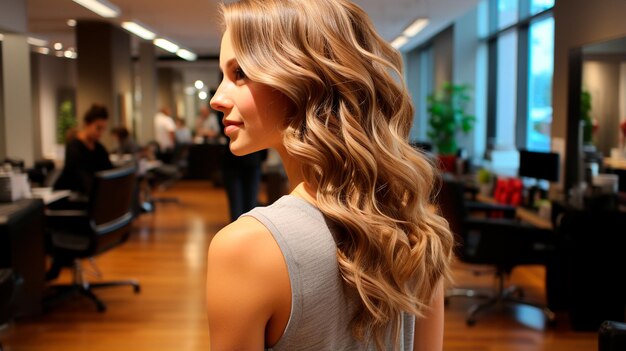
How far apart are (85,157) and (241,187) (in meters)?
1.47

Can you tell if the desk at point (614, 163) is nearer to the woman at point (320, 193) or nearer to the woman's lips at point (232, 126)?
the woman at point (320, 193)

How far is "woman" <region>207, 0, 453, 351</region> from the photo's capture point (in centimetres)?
87

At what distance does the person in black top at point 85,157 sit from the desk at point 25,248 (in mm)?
1049

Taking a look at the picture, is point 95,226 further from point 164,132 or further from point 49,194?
point 164,132

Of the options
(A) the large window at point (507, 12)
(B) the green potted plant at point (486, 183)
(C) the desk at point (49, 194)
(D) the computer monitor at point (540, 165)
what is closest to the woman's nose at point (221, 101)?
(C) the desk at point (49, 194)

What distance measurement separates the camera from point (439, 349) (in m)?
1.14

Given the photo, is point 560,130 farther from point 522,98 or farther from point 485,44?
point 485,44

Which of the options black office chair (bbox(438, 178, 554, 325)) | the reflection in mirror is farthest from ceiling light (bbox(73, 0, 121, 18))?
the reflection in mirror

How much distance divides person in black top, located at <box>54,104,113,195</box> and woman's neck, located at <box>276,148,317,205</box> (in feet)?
17.0

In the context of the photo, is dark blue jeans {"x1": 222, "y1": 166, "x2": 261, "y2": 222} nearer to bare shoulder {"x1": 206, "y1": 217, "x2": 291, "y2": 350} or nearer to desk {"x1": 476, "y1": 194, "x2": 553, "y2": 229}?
desk {"x1": 476, "y1": 194, "x2": 553, "y2": 229}

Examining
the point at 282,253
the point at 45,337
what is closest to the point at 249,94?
the point at 282,253

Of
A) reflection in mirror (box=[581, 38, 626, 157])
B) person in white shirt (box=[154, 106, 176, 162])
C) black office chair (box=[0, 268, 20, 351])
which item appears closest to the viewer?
black office chair (box=[0, 268, 20, 351])

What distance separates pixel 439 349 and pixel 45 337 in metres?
4.03

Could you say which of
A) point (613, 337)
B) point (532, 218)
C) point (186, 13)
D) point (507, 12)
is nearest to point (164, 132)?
point (186, 13)
